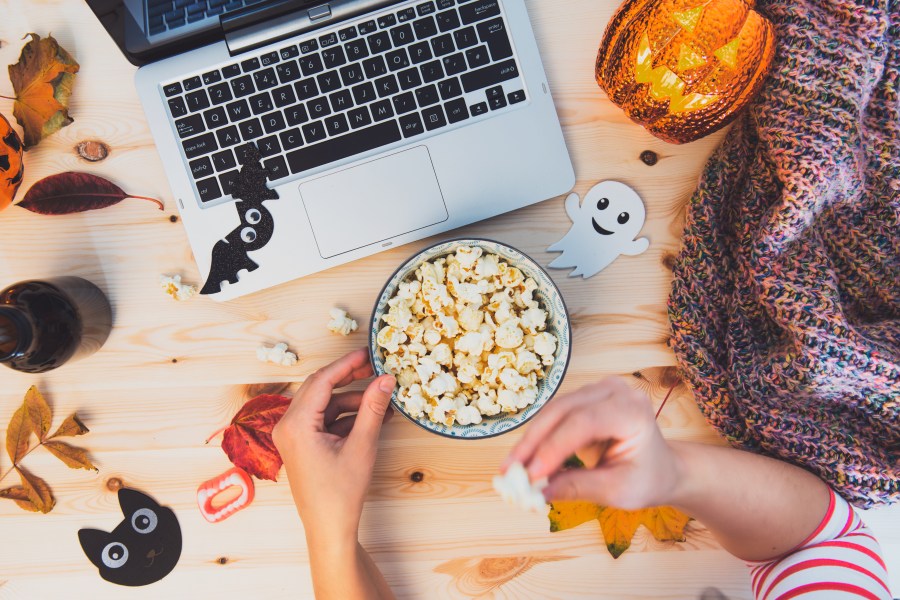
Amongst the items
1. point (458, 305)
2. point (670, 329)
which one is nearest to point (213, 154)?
point (458, 305)

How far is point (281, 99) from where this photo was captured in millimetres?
752

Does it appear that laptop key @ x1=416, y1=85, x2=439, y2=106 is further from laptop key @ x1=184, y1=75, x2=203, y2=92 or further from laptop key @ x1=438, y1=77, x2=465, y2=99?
laptop key @ x1=184, y1=75, x2=203, y2=92

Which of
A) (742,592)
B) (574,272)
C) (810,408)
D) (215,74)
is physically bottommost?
(742,592)

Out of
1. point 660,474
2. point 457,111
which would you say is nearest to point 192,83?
point 457,111

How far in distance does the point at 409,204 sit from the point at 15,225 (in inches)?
21.7

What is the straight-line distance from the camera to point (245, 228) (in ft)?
2.50

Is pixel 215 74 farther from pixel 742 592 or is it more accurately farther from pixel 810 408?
pixel 742 592

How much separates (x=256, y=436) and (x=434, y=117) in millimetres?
488

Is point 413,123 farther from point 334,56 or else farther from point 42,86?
point 42,86

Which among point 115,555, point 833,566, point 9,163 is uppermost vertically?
point 9,163

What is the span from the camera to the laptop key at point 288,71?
75 centimetres

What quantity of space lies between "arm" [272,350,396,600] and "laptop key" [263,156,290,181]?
0.81 feet

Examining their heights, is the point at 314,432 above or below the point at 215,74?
below

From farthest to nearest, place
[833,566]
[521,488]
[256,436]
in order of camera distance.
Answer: [256,436], [833,566], [521,488]
